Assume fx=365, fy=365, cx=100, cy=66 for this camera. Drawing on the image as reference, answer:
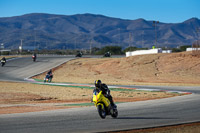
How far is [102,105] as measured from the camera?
12.9m

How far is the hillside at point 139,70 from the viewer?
49.8 meters

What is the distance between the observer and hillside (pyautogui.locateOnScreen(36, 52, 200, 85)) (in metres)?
49.8

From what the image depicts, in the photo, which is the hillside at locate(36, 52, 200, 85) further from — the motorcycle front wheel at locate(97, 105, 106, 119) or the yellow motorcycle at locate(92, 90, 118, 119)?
the motorcycle front wheel at locate(97, 105, 106, 119)

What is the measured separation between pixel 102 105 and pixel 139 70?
140 ft

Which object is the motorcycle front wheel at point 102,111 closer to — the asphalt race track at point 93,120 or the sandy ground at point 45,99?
the asphalt race track at point 93,120

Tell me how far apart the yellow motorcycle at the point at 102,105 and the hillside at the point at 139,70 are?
34.2 m

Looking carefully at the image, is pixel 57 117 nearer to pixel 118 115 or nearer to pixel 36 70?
pixel 118 115

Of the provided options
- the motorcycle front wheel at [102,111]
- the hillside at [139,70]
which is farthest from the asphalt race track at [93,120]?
the hillside at [139,70]

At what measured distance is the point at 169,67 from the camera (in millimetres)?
55125

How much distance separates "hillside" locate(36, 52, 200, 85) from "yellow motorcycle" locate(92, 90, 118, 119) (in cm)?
3416

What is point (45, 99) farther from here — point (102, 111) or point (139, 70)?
point (139, 70)

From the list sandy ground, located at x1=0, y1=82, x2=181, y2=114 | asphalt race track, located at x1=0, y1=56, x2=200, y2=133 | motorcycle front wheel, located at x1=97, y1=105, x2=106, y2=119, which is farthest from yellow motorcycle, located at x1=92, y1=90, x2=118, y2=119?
sandy ground, located at x1=0, y1=82, x2=181, y2=114

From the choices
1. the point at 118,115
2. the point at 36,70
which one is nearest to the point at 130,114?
the point at 118,115

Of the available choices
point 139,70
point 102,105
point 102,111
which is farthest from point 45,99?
point 139,70
